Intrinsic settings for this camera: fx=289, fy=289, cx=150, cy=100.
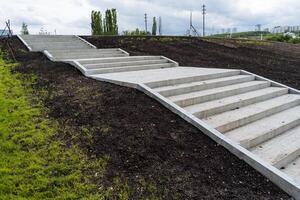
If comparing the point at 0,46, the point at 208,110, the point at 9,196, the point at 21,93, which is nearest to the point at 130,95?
the point at 208,110

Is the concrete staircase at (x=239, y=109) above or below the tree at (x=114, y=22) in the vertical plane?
below

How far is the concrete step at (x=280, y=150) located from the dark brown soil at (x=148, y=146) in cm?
54

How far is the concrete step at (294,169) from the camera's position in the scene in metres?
3.83

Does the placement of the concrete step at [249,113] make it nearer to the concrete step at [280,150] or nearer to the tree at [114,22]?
the concrete step at [280,150]

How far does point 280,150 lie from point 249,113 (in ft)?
3.65

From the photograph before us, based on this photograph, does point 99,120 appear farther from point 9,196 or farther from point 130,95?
point 9,196

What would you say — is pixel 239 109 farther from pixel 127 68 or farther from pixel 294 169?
pixel 127 68

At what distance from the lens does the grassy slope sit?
10.7ft

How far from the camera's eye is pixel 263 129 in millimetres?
4863

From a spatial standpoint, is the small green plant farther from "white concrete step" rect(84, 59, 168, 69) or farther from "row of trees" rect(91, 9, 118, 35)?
"row of trees" rect(91, 9, 118, 35)

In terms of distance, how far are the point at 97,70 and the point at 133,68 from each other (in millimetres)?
1331

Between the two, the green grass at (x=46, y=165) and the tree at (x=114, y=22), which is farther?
the tree at (x=114, y=22)

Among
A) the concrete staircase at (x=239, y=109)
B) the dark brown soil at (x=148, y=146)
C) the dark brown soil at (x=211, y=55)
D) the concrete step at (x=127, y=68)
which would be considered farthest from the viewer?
the dark brown soil at (x=211, y=55)

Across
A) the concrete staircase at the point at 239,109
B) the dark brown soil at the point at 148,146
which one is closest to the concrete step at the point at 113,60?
the concrete staircase at the point at 239,109
